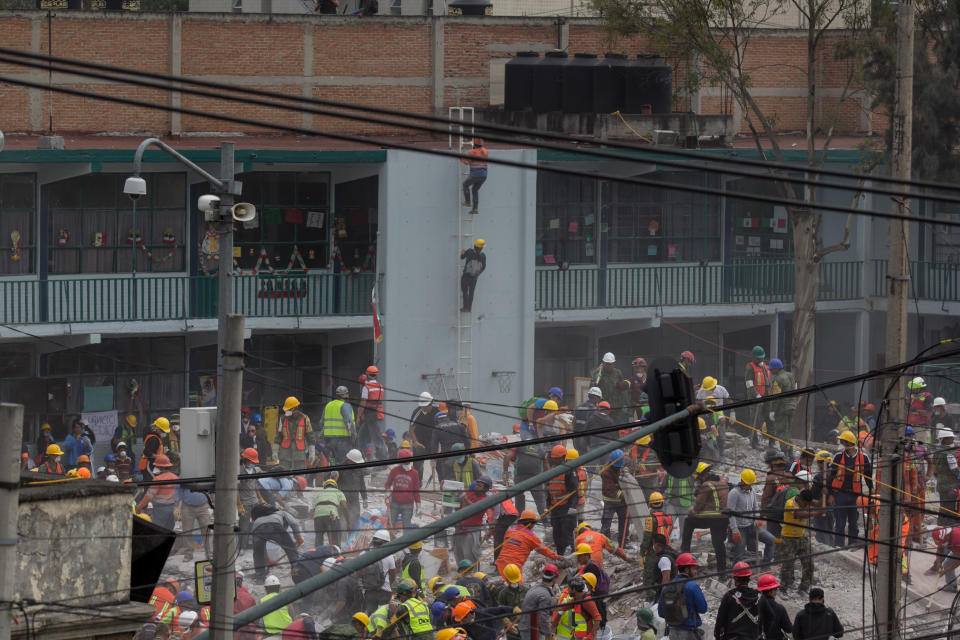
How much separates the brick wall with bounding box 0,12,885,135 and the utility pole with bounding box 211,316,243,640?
21.5m

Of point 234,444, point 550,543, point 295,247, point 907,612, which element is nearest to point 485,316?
point 295,247

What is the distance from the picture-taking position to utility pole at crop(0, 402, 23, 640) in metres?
7.21

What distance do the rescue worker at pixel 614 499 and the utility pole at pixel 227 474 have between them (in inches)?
371

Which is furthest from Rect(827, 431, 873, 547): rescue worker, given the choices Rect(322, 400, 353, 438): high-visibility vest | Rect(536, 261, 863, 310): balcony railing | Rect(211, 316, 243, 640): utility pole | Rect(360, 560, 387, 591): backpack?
Rect(536, 261, 863, 310): balcony railing

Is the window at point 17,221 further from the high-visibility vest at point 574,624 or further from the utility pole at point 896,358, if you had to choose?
the utility pole at point 896,358

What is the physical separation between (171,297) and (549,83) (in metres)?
9.75

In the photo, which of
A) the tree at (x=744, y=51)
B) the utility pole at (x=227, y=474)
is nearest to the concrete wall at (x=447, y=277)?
the tree at (x=744, y=51)

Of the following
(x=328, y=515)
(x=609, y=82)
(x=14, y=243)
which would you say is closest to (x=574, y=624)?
(x=328, y=515)

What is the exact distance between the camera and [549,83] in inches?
1201

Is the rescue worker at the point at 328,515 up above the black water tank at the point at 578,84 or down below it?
below

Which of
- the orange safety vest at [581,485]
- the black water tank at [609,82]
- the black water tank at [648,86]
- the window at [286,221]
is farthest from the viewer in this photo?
the black water tank at [648,86]

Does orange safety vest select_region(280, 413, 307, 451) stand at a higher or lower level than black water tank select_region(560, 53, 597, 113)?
lower

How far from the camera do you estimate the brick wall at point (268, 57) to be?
29.8m

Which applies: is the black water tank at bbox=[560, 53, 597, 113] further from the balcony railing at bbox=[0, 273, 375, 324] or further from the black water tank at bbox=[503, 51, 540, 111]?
the balcony railing at bbox=[0, 273, 375, 324]
